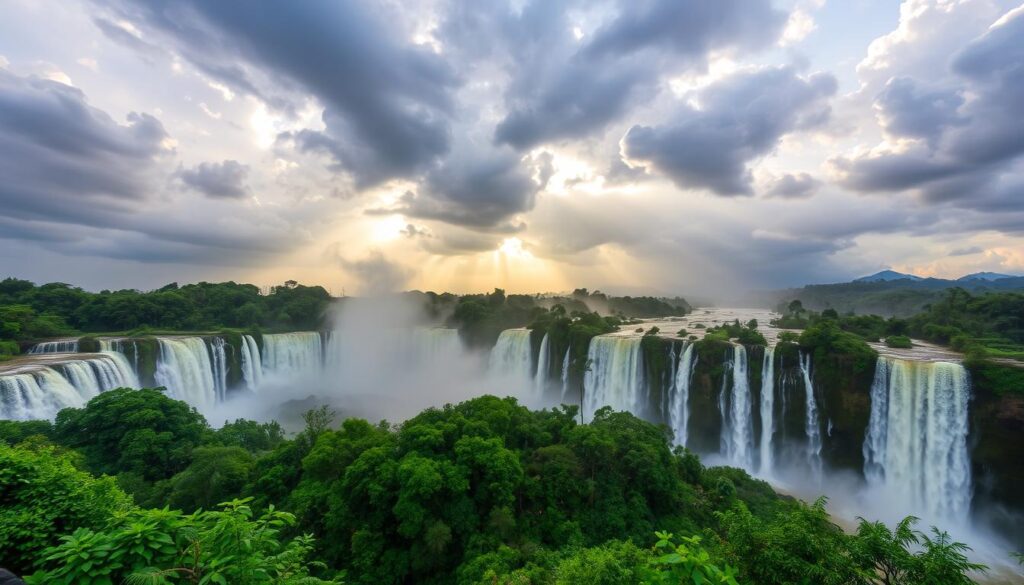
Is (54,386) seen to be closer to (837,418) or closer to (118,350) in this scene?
(118,350)

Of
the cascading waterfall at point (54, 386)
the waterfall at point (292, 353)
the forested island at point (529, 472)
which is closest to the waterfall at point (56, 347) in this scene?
the forested island at point (529, 472)

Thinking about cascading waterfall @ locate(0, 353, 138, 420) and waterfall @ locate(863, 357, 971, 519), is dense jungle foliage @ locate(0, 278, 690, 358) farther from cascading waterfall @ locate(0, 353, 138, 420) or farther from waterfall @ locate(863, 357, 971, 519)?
waterfall @ locate(863, 357, 971, 519)

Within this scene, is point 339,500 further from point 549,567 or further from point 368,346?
point 368,346

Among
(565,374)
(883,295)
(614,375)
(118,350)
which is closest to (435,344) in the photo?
(565,374)

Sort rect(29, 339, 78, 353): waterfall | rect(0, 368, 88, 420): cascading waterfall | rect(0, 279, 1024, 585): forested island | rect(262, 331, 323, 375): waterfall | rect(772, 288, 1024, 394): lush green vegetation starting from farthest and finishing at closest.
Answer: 1. rect(262, 331, 323, 375): waterfall
2. rect(29, 339, 78, 353): waterfall
3. rect(0, 368, 88, 420): cascading waterfall
4. rect(772, 288, 1024, 394): lush green vegetation
5. rect(0, 279, 1024, 585): forested island

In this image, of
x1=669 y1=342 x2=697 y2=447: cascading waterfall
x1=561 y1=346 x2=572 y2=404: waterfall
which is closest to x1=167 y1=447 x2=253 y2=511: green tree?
x1=669 y1=342 x2=697 y2=447: cascading waterfall

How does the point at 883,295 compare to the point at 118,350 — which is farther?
the point at 883,295
